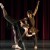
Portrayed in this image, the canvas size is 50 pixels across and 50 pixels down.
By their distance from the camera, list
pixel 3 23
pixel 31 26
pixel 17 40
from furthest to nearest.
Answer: pixel 3 23
pixel 31 26
pixel 17 40

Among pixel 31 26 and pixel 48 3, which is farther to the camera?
pixel 48 3

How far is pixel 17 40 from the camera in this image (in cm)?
564

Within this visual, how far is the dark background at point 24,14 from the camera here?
1212 cm

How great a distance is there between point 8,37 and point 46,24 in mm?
1557

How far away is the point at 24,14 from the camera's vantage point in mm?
12188

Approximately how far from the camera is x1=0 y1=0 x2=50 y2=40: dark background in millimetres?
12125

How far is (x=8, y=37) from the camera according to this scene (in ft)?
40.2

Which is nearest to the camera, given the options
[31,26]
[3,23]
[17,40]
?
[17,40]

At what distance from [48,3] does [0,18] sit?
76.3 inches

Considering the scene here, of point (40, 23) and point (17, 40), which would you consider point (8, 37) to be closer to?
point (40, 23)

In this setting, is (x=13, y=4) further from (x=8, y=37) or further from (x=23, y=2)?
(x=8, y=37)

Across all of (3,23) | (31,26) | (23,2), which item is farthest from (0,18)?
(31,26)

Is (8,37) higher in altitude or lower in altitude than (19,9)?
lower

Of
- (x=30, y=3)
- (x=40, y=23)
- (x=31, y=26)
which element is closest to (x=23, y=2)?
(x=30, y=3)
